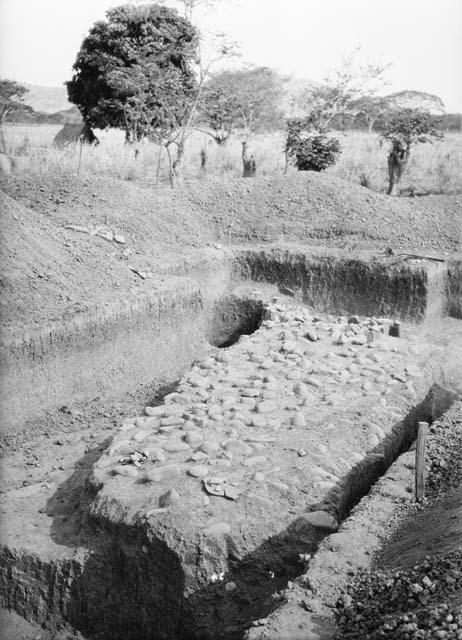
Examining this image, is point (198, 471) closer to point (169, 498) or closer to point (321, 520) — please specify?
point (169, 498)

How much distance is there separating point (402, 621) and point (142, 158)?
43.8 ft

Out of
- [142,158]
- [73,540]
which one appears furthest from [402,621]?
[142,158]

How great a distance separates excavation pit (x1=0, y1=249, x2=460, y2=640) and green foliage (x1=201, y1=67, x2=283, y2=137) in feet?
45.7

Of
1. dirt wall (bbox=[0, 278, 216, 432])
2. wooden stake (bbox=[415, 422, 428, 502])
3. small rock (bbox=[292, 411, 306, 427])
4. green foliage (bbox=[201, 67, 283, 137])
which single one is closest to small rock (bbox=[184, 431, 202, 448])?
small rock (bbox=[292, 411, 306, 427])

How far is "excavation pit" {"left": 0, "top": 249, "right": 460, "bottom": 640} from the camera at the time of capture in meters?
3.50

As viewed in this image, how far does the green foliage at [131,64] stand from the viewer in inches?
633

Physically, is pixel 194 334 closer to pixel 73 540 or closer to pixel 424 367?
pixel 424 367

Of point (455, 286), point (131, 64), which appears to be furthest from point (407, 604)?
point (131, 64)

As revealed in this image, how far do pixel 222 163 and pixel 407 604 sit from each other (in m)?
14.5

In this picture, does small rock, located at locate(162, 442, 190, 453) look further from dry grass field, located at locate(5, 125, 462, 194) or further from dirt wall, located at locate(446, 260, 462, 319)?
dry grass field, located at locate(5, 125, 462, 194)

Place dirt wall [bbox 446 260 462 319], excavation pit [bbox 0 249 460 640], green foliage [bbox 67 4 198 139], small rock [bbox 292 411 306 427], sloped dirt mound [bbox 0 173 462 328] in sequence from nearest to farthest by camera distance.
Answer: excavation pit [bbox 0 249 460 640], small rock [bbox 292 411 306 427], sloped dirt mound [bbox 0 173 462 328], dirt wall [bbox 446 260 462 319], green foliage [bbox 67 4 198 139]

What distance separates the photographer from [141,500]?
3779 millimetres

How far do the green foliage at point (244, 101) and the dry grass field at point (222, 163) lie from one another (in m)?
1.29

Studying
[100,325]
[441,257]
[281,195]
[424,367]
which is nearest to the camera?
[424,367]
